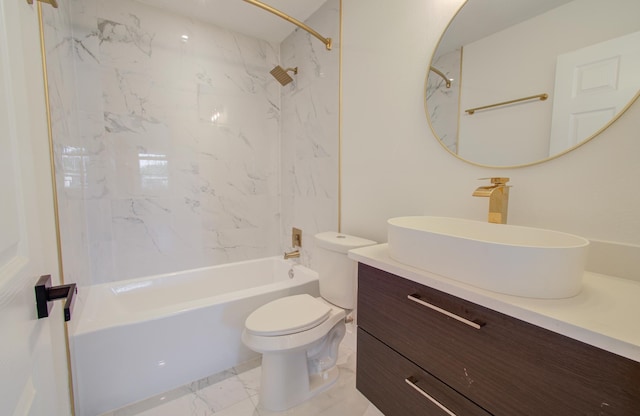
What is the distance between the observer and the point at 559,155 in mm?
902

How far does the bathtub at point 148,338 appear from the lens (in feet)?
4.33

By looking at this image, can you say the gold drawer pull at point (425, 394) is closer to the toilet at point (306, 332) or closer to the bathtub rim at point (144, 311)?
the toilet at point (306, 332)

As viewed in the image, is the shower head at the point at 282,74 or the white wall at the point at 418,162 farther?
the shower head at the point at 282,74

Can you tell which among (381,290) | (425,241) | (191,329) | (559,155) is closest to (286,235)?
(191,329)

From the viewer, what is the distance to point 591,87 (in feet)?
2.75

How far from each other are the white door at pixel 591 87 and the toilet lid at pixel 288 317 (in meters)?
1.22

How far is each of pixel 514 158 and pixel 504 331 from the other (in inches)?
27.1

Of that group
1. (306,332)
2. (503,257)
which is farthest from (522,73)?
(306,332)

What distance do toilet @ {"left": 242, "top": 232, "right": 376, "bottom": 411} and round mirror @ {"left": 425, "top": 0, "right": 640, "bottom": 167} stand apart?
0.79 meters

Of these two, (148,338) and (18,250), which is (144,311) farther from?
(18,250)

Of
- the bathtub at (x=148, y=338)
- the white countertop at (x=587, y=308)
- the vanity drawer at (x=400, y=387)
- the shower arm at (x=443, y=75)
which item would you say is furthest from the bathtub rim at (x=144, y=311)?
the shower arm at (x=443, y=75)

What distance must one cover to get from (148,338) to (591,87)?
87.0 inches


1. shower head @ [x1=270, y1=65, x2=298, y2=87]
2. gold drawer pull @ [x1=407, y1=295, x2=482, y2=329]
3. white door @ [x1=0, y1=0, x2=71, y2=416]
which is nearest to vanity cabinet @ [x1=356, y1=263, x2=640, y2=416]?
gold drawer pull @ [x1=407, y1=295, x2=482, y2=329]

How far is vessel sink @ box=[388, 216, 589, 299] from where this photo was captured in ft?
2.06
